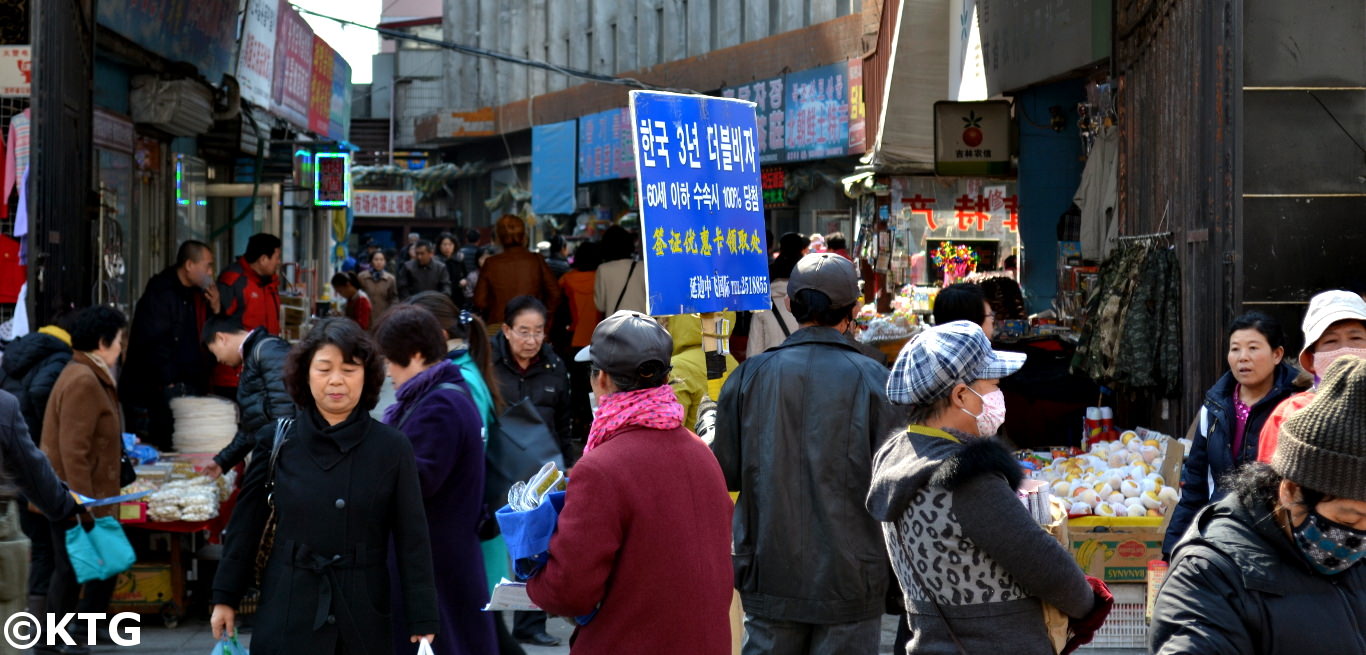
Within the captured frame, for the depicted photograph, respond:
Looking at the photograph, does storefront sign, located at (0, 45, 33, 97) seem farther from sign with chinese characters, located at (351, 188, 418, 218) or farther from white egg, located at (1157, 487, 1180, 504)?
sign with chinese characters, located at (351, 188, 418, 218)

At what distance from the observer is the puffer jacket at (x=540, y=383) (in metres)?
7.75

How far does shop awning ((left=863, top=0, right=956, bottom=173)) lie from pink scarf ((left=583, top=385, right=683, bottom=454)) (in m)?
12.2

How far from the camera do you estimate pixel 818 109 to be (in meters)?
24.3

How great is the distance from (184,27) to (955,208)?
862 cm

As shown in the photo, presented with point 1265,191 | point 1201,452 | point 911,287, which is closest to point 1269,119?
point 1265,191

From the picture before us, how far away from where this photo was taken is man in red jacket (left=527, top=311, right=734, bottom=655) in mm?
3928

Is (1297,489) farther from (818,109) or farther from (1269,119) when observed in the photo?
(818,109)

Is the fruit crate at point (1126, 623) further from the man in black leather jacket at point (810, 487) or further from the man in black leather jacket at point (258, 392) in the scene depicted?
the man in black leather jacket at point (258, 392)

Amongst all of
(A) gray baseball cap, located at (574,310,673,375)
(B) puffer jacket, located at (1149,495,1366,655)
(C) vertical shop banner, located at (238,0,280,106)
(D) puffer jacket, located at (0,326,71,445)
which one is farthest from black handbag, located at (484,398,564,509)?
(C) vertical shop banner, located at (238,0,280,106)

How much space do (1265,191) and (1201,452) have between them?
97.5 inches

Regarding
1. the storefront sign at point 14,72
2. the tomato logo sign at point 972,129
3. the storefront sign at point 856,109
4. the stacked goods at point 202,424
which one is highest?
the storefront sign at point 856,109

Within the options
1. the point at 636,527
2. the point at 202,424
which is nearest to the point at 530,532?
the point at 636,527

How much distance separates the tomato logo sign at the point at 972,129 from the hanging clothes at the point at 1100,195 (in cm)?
272

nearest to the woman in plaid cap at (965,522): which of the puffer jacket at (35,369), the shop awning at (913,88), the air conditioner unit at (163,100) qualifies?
the puffer jacket at (35,369)
